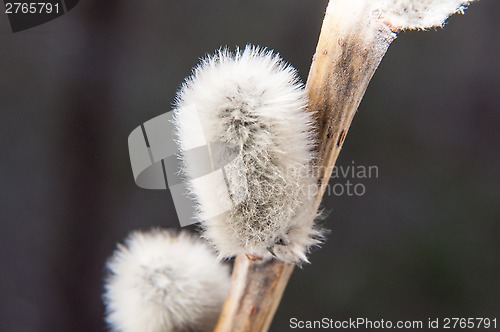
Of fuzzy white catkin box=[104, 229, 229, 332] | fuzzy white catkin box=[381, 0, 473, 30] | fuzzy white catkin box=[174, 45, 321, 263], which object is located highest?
fuzzy white catkin box=[381, 0, 473, 30]

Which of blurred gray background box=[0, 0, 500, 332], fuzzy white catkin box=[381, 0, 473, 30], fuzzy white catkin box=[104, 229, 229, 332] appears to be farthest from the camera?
blurred gray background box=[0, 0, 500, 332]

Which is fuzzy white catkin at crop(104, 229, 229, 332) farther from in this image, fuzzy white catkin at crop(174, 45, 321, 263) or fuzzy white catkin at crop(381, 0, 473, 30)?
fuzzy white catkin at crop(381, 0, 473, 30)

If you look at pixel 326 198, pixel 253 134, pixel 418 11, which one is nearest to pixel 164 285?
pixel 253 134

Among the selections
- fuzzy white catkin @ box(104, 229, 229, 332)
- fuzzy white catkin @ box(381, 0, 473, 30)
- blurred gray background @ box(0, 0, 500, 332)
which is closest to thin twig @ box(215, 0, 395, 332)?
fuzzy white catkin @ box(381, 0, 473, 30)

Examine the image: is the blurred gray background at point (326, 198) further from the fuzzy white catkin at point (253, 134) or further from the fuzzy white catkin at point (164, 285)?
the fuzzy white catkin at point (253, 134)

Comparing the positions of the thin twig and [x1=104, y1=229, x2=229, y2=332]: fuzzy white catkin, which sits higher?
the thin twig

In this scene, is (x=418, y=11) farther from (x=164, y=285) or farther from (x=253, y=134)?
(x=164, y=285)

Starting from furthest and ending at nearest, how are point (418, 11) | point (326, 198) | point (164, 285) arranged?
point (326, 198) < point (164, 285) < point (418, 11)
